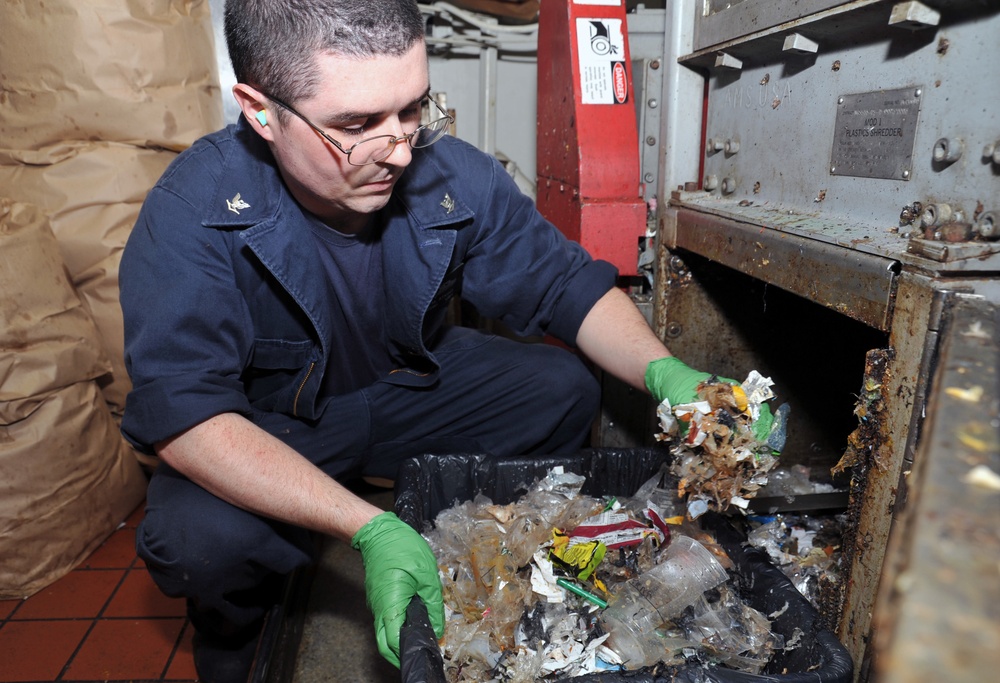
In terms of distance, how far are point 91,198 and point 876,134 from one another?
1862 mm

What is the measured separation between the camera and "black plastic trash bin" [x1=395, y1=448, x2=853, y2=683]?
907 mm

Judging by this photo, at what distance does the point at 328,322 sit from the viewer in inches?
53.7

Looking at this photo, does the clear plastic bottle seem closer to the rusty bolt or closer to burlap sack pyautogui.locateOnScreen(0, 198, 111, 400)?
the rusty bolt

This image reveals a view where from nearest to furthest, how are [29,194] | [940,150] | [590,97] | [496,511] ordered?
[940,150] → [496,511] → [590,97] → [29,194]

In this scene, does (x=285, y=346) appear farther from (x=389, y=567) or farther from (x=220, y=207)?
(x=389, y=567)

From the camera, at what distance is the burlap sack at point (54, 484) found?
158 cm

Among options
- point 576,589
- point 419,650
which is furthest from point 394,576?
point 576,589

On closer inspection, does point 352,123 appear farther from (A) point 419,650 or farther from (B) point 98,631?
(B) point 98,631

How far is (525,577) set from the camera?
127 cm

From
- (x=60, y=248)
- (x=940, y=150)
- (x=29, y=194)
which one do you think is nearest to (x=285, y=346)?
(x=60, y=248)

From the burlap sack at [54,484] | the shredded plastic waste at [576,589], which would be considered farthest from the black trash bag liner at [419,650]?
the burlap sack at [54,484]

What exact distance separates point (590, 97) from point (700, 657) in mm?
1257

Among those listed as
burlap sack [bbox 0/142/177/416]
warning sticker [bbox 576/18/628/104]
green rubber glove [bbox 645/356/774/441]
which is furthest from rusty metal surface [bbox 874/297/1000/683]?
Answer: burlap sack [bbox 0/142/177/416]

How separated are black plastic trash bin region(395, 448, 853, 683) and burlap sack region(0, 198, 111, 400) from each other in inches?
37.0
